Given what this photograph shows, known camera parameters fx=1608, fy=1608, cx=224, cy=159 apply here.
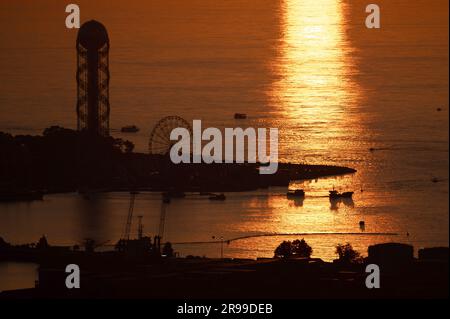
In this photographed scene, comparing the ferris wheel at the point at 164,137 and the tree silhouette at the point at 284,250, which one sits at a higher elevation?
the ferris wheel at the point at 164,137

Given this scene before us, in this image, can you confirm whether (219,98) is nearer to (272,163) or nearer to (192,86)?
(192,86)

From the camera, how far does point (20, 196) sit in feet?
103

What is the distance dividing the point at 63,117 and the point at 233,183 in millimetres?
12360

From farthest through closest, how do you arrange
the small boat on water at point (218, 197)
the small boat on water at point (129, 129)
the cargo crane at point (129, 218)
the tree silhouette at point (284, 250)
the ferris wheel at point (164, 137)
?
the small boat on water at point (129, 129)
the ferris wheel at point (164, 137)
the small boat on water at point (218, 197)
the cargo crane at point (129, 218)
the tree silhouette at point (284, 250)

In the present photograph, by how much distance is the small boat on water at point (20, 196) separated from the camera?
31.4 meters

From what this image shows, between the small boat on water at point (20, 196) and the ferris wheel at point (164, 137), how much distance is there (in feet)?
15.0

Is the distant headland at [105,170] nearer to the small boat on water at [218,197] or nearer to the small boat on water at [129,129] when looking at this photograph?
the small boat on water at [218,197]

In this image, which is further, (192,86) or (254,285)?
(192,86)

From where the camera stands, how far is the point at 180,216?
29469 mm

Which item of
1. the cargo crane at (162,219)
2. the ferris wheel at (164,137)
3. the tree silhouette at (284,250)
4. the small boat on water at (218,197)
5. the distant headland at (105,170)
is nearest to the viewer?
the tree silhouette at (284,250)

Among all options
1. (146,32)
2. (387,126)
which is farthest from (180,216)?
(146,32)

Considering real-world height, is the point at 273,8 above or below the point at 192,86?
above

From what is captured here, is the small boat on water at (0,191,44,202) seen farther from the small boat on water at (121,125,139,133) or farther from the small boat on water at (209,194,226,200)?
the small boat on water at (121,125,139,133)

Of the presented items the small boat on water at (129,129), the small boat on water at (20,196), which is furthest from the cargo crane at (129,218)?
the small boat on water at (129,129)
